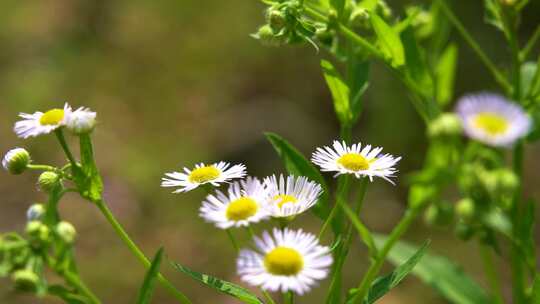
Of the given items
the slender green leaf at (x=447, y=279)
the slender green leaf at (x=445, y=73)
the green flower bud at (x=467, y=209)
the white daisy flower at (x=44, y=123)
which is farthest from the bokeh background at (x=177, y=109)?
the green flower bud at (x=467, y=209)

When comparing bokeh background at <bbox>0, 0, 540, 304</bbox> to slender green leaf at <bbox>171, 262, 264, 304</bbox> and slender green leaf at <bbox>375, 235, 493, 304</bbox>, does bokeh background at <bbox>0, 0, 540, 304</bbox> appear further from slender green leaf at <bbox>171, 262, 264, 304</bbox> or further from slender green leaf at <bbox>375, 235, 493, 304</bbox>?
slender green leaf at <bbox>171, 262, 264, 304</bbox>

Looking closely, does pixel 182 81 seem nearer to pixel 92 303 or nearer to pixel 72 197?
pixel 72 197

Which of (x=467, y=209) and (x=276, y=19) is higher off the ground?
(x=276, y=19)

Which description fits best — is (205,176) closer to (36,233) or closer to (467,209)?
(36,233)

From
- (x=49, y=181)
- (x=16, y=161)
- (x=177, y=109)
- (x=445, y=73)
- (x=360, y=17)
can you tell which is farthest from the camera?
(x=177, y=109)

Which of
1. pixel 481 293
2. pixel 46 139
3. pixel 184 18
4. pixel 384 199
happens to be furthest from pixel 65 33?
pixel 481 293

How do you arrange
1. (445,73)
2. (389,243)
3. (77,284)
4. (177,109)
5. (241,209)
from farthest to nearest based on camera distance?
1. (177,109)
2. (445,73)
3. (241,209)
4. (77,284)
5. (389,243)

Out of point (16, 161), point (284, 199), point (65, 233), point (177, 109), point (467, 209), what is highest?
point (177, 109)

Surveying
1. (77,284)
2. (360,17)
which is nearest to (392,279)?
(77,284)
